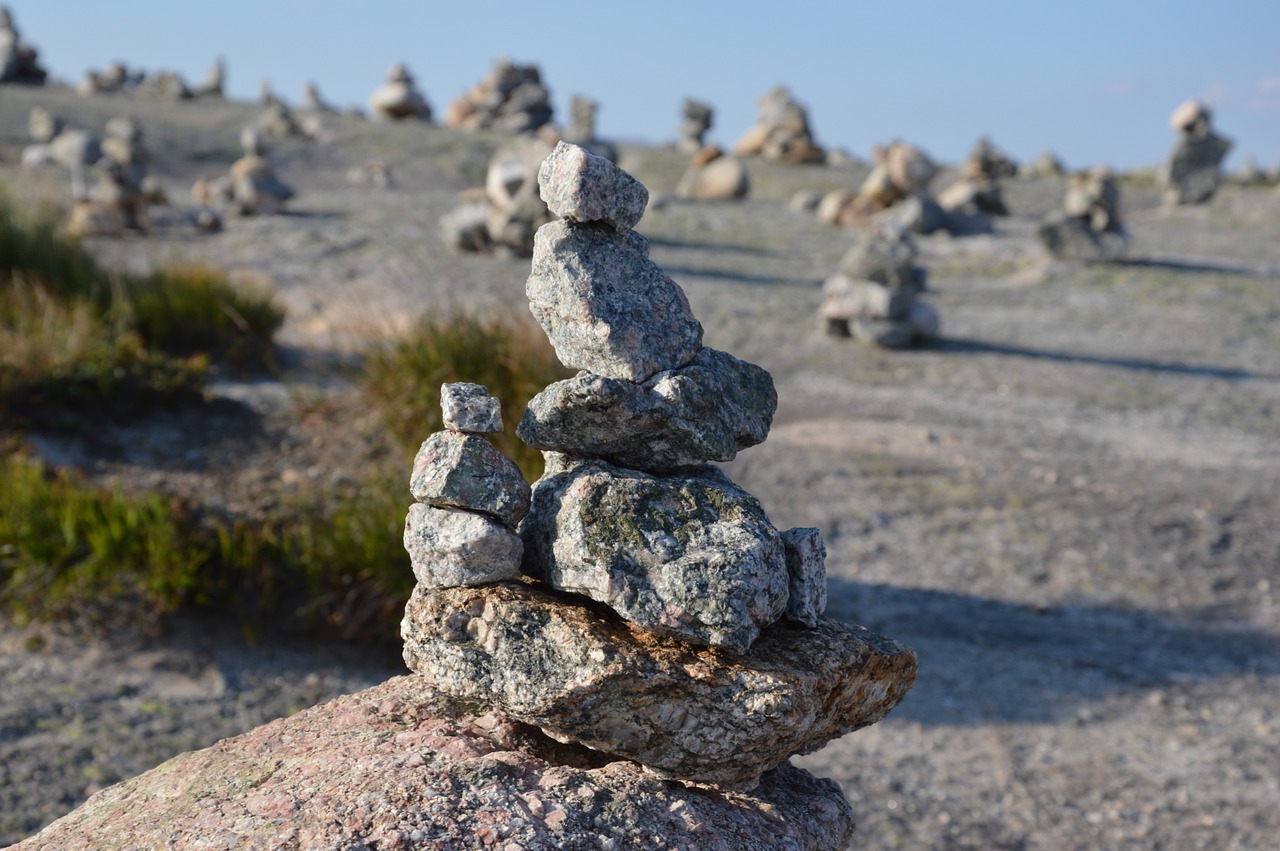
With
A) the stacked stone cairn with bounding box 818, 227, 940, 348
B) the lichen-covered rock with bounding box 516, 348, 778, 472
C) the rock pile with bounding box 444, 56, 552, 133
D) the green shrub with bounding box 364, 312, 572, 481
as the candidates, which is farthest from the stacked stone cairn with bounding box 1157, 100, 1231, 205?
the lichen-covered rock with bounding box 516, 348, 778, 472

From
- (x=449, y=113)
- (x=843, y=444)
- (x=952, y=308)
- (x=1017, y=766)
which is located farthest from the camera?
(x=449, y=113)

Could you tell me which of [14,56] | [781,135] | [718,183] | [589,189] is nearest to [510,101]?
[781,135]

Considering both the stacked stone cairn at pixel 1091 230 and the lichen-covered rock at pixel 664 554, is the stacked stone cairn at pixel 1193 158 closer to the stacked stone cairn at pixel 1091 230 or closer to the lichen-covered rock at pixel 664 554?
the stacked stone cairn at pixel 1091 230

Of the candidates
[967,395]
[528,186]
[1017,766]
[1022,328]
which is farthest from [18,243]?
[1022,328]

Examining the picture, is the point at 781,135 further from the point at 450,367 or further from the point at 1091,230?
the point at 450,367

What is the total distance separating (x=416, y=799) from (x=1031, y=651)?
16.1 feet

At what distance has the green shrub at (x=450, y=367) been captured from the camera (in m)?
7.52

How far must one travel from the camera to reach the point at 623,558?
2574mm

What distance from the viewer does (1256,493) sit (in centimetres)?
808

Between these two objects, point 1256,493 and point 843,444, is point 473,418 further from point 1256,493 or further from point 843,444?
point 1256,493

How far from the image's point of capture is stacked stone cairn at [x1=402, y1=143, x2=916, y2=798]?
253cm

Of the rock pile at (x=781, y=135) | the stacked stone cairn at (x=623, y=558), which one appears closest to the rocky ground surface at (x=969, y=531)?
the stacked stone cairn at (x=623, y=558)

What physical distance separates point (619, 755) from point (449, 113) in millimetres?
33243

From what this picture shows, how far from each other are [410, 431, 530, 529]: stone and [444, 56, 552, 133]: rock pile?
29241 millimetres
